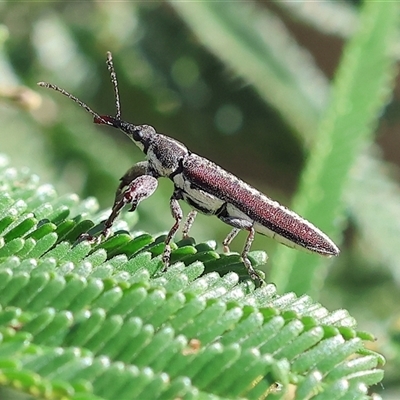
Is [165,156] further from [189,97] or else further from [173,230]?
[189,97]

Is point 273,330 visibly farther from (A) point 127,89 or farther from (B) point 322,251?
(A) point 127,89

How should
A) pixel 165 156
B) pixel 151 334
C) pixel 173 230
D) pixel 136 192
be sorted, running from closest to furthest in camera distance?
pixel 151 334 → pixel 173 230 → pixel 136 192 → pixel 165 156

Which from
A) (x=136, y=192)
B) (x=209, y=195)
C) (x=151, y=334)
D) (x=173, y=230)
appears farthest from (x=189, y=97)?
(x=151, y=334)

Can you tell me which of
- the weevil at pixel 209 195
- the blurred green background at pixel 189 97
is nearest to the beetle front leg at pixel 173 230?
the weevil at pixel 209 195

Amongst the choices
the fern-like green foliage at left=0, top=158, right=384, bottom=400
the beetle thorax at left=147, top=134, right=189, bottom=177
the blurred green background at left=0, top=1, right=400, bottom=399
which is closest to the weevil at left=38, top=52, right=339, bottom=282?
the beetle thorax at left=147, top=134, right=189, bottom=177

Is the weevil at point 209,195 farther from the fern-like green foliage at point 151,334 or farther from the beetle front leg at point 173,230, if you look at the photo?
the fern-like green foliage at point 151,334

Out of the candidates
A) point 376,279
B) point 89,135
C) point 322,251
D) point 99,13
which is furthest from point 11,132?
point 376,279
